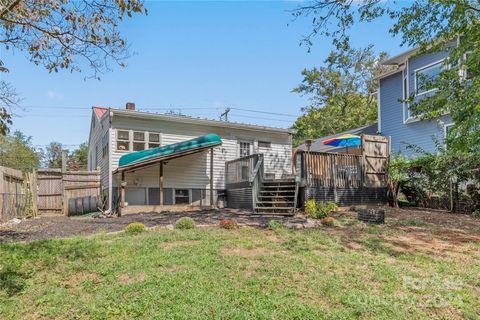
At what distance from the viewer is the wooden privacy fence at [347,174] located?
10.1m

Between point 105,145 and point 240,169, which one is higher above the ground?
point 105,145

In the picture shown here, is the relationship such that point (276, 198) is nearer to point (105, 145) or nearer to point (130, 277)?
point (130, 277)

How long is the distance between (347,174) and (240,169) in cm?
409

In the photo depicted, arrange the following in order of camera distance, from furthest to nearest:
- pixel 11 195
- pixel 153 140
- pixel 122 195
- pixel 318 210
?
pixel 153 140 → pixel 122 195 → pixel 11 195 → pixel 318 210

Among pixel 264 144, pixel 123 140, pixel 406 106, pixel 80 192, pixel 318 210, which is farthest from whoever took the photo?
pixel 264 144

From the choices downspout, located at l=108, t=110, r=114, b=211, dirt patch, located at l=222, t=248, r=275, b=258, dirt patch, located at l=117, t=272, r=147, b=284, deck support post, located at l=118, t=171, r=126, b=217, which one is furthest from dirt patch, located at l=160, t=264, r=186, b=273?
downspout, located at l=108, t=110, r=114, b=211

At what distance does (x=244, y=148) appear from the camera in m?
15.1

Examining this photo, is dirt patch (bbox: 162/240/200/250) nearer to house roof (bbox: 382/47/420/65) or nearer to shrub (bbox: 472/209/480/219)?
shrub (bbox: 472/209/480/219)

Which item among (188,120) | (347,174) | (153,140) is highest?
(188,120)

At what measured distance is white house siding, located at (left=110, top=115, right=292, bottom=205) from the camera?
12.4 m

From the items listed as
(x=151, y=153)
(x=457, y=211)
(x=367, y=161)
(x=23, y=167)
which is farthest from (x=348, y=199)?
(x=23, y=167)

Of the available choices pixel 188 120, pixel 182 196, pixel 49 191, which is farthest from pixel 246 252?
pixel 49 191

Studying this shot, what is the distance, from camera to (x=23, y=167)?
2680 centimetres

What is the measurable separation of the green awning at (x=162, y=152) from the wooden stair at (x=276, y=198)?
2679 millimetres
